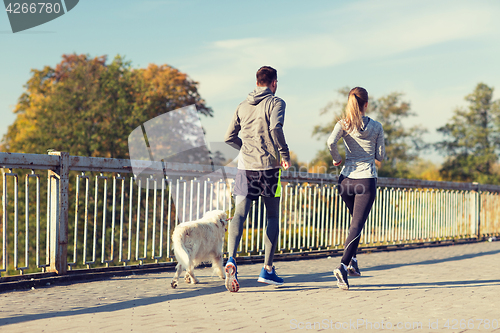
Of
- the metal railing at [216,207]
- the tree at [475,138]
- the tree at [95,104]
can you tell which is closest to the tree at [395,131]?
the tree at [475,138]

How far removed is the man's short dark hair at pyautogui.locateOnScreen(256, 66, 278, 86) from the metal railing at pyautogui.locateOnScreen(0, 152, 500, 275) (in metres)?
1.90

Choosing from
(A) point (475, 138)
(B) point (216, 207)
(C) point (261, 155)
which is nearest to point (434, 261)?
(B) point (216, 207)

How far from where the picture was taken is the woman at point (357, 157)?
5.16 metres

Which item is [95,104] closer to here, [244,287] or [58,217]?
[58,217]

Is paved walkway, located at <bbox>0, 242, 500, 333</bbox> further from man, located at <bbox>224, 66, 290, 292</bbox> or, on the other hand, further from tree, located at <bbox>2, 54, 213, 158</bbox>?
tree, located at <bbox>2, 54, 213, 158</bbox>

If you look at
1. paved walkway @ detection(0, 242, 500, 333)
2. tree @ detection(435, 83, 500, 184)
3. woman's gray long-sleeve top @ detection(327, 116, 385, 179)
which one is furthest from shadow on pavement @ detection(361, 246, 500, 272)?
tree @ detection(435, 83, 500, 184)

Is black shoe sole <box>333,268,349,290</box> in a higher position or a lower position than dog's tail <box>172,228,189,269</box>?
lower

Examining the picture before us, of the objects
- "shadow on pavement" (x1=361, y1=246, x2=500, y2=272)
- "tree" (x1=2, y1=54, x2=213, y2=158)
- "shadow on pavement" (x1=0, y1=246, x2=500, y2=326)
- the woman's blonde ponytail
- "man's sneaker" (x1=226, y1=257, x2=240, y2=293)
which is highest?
"tree" (x1=2, y1=54, x2=213, y2=158)

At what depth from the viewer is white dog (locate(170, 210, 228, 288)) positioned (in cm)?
504

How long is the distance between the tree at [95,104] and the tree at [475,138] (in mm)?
A: 28208

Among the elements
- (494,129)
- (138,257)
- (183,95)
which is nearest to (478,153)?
(494,129)

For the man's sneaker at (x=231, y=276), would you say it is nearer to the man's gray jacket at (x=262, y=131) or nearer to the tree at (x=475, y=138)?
the man's gray jacket at (x=262, y=131)

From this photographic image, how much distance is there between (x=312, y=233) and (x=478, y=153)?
46.3 m

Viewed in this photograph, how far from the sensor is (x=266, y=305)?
423 cm
